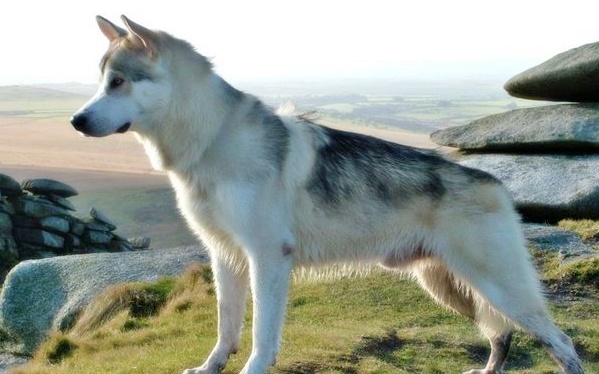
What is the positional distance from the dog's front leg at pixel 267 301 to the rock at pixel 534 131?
1303cm

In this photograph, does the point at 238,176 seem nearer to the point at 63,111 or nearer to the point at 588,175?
the point at 588,175

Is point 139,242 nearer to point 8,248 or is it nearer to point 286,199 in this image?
point 8,248

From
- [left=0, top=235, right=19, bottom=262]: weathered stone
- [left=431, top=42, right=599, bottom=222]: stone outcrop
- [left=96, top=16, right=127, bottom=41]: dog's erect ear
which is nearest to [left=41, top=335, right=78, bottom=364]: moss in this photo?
[left=96, top=16, right=127, bottom=41]: dog's erect ear

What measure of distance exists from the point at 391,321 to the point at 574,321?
226 centimetres

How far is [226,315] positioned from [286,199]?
1.31 metres

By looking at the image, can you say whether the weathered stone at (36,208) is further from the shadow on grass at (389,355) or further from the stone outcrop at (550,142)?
the shadow on grass at (389,355)

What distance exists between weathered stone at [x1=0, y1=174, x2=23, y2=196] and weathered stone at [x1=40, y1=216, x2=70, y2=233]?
1.81m

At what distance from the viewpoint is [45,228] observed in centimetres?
2841

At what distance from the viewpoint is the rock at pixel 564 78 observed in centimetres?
1730

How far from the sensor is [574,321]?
937cm

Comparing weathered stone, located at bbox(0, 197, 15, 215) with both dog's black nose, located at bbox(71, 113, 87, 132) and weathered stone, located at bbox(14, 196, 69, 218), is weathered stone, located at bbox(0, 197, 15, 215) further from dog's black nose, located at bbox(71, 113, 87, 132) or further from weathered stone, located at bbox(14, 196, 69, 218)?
dog's black nose, located at bbox(71, 113, 87, 132)

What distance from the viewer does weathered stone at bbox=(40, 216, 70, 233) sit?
28.2 metres

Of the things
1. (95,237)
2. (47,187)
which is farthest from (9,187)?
(95,237)

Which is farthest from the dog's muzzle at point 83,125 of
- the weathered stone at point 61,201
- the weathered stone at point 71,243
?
the weathered stone at point 61,201
